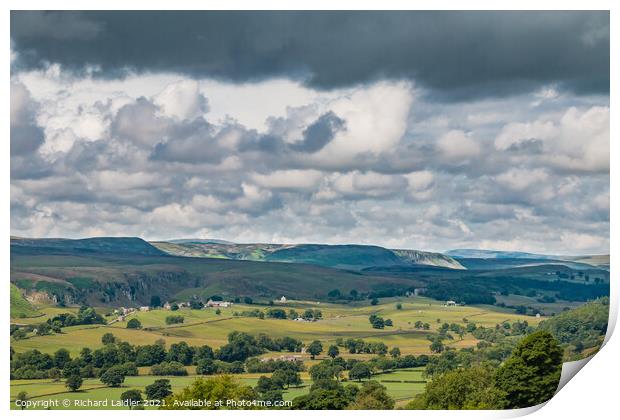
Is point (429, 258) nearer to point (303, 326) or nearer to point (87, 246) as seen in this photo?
point (303, 326)

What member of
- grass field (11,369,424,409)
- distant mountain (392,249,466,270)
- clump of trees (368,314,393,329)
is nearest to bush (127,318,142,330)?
grass field (11,369,424,409)

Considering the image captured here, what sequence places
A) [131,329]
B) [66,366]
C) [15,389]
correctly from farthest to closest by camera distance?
[131,329]
[66,366]
[15,389]

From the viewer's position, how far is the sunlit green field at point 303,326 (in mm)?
35094

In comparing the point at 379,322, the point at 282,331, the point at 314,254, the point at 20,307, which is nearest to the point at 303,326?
the point at 282,331

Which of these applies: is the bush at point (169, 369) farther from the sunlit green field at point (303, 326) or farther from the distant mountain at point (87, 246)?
the distant mountain at point (87, 246)

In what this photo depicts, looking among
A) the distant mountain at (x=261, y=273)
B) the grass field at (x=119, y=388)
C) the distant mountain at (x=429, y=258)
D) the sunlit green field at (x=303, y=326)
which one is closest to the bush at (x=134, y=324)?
the sunlit green field at (x=303, y=326)

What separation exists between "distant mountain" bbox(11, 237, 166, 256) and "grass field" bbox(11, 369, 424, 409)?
12.4 metres

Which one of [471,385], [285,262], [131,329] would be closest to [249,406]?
[471,385]

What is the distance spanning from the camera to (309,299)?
4825cm

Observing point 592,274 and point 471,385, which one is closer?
point 471,385

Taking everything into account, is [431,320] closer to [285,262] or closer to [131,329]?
[285,262]

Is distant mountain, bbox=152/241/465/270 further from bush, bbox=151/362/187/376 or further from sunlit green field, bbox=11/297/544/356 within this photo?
bush, bbox=151/362/187/376

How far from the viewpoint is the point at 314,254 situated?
47.7m
